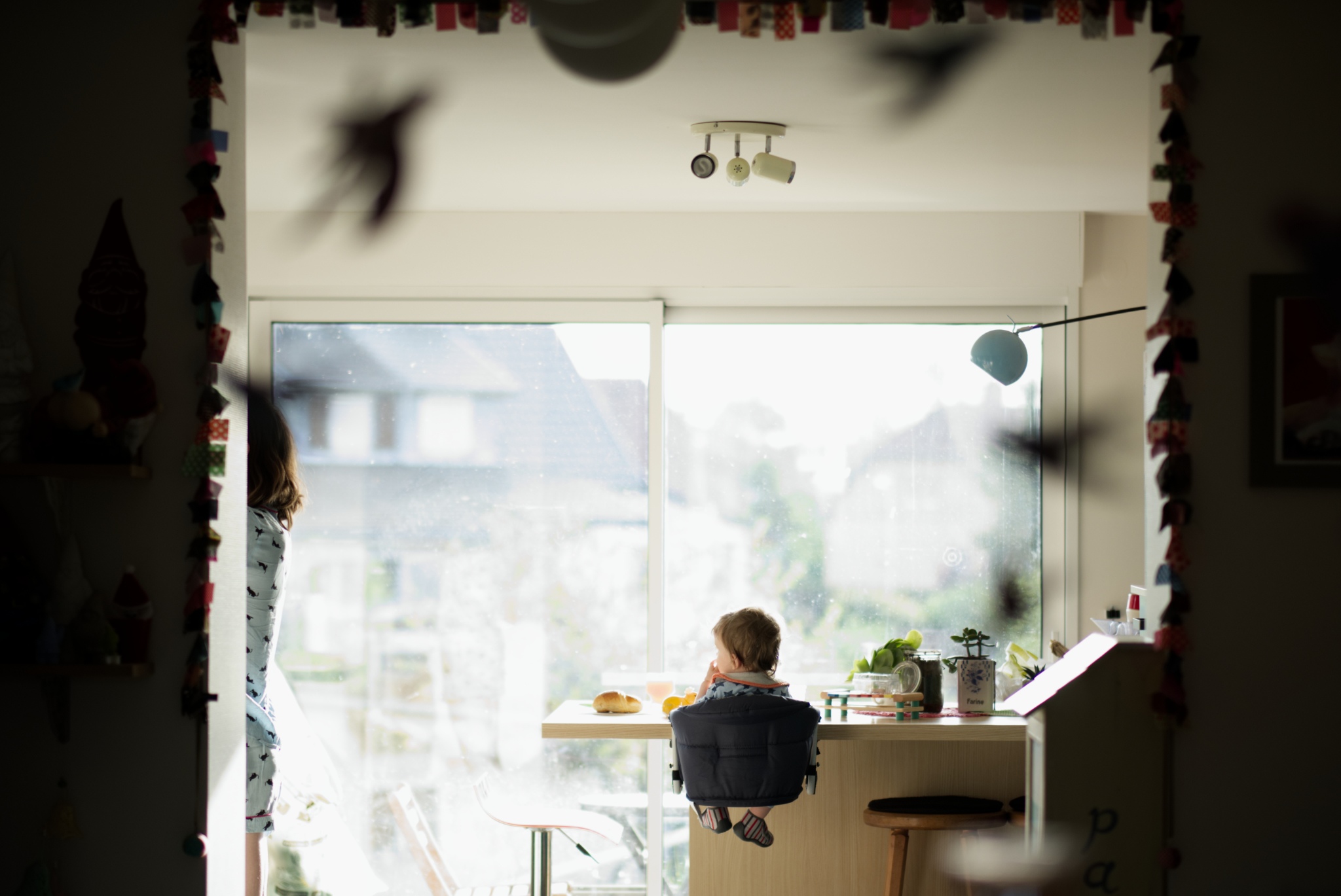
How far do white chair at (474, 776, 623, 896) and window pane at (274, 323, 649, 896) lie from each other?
805 mm

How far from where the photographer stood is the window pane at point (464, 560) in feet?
13.2

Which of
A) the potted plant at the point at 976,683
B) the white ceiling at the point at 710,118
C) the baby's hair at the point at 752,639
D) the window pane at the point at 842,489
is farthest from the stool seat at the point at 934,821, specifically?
the white ceiling at the point at 710,118

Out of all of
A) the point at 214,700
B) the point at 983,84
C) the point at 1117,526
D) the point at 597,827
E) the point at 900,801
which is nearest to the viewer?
the point at 214,700

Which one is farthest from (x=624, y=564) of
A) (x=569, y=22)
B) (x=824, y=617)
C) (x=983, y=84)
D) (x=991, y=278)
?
(x=569, y=22)

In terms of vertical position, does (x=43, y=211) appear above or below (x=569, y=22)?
below

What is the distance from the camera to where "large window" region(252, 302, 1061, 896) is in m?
4.04

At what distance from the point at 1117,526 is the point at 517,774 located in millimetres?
2341

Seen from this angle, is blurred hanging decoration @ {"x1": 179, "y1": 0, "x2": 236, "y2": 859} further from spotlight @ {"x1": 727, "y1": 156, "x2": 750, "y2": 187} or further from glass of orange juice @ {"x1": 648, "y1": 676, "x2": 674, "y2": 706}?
glass of orange juice @ {"x1": 648, "y1": 676, "x2": 674, "y2": 706}

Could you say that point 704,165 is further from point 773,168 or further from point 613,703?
point 613,703

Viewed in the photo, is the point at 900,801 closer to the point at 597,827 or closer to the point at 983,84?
the point at 597,827

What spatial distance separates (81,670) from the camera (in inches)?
71.8

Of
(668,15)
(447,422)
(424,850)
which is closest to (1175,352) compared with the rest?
(668,15)

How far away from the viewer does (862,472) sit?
13.5 feet

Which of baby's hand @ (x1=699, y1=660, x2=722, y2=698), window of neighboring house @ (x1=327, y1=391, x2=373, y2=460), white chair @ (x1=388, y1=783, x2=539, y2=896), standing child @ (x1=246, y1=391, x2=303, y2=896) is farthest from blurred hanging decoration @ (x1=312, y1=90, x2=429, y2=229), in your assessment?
white chair @ (x1=388, y1=783, x2=539, y2=896)
